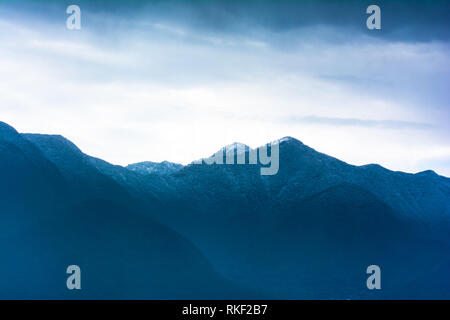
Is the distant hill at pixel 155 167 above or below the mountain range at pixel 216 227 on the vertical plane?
above

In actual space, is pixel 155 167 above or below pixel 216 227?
above

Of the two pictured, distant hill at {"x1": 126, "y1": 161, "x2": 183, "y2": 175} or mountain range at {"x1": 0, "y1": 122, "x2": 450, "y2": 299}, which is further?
distant hill at {"x1": 126, "y1": 161, "x2": 183, "y2": 175}

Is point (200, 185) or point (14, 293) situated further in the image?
point (200, 185)

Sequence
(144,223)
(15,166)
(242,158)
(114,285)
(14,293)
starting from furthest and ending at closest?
(242,158) → (144,223) → (15,166) → (114,285) → (14,293)

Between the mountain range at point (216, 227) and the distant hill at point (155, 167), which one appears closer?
the mountain range at point (216, 227)

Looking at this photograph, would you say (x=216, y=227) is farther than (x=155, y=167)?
No
